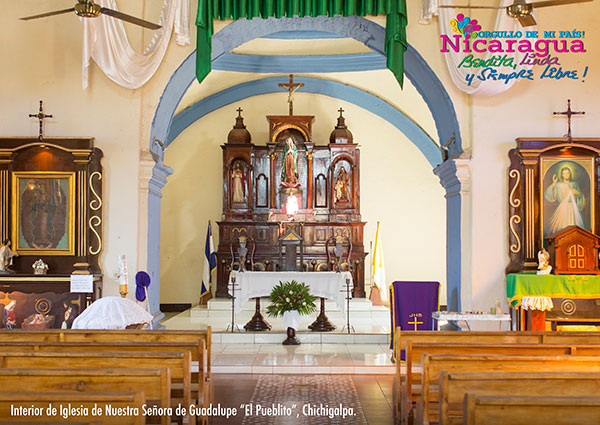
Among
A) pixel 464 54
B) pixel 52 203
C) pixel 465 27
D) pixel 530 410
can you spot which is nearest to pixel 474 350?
pixel 530 410

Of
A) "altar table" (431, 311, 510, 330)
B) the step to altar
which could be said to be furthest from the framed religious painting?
the step to altar

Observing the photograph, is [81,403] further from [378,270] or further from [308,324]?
[378,270]

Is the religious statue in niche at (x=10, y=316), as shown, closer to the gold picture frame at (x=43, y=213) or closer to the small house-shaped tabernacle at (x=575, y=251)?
the gold picture frame at (x=43, y=213)

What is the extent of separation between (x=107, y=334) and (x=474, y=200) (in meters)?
4.90

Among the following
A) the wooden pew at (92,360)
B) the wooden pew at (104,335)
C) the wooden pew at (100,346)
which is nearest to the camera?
the wooden pew at (92,360)

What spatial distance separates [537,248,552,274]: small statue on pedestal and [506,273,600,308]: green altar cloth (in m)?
0.12

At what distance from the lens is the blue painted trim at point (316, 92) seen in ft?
46.4

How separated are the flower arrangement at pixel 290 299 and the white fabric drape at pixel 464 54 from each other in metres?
3.67

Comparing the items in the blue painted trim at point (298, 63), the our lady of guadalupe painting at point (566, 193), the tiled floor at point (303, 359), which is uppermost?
the blue painted trim at point (298, 63)

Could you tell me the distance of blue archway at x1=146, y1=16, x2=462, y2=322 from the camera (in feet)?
27.3

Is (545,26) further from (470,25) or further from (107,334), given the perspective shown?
(107,334)

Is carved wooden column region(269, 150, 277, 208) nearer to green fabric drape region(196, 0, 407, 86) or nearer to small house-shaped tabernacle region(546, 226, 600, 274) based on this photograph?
green fabric drape region(196, 0, 407, 86)

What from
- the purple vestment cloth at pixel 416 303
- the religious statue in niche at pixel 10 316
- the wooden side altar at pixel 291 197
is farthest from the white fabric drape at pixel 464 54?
the religious statue in niche at pixel 10 316

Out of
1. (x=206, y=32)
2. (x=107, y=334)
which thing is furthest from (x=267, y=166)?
(x=107, y=334)
